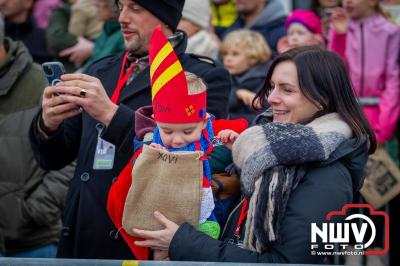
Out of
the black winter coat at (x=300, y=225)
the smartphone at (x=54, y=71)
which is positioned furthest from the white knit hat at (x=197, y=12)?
the black winter coat at (x=300, y=225)

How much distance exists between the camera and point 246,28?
701 centimetres

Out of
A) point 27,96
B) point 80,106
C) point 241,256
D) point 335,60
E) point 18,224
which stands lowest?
point 18,224

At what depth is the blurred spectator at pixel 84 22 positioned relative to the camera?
25.4ft

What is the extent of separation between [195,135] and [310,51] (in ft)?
2.02

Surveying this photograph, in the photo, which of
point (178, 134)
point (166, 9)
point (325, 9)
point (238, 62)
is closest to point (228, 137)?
point (178, 134)

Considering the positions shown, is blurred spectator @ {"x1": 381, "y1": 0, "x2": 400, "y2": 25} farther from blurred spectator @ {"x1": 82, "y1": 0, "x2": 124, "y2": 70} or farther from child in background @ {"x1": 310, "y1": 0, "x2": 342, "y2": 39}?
blurred spectator @ {"x1": 82, "y1": 0, "x2": 124, "y2": 70}

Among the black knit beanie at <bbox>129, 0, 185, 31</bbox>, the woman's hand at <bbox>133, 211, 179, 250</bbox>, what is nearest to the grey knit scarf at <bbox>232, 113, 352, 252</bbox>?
the woman's hand at <bbox>133, 211, 179, 250</bbox>

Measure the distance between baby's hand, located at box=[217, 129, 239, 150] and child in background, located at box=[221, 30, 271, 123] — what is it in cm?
269

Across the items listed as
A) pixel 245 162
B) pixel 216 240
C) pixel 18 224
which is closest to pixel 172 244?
pixel 216 240

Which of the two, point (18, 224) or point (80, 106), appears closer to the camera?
point (80, 106)

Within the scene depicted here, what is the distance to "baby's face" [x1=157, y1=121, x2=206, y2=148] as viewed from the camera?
3.11m

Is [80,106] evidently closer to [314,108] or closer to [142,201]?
[142,201]

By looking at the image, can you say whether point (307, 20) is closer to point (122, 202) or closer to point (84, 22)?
point (84, 22)

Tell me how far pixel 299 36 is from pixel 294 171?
366cm
